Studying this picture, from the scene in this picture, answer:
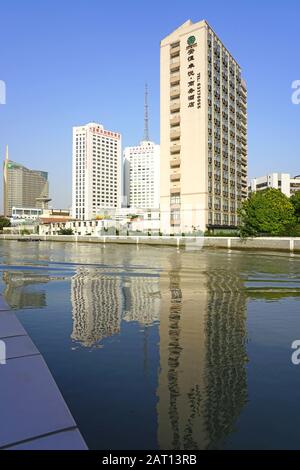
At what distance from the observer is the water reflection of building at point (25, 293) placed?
10.5m

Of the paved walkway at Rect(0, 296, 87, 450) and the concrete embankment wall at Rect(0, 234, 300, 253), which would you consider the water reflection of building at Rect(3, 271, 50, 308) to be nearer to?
the paved walkway at Rect(0, 296, 87, 450)

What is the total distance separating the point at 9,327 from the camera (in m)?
6.17

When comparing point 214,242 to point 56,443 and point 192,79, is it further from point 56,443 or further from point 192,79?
point 56,443

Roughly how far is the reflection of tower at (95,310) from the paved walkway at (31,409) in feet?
6.67

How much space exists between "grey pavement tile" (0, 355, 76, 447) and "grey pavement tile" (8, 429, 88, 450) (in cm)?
8

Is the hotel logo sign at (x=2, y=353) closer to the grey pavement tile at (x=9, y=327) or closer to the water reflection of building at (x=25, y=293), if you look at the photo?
the grey pavement tile at (x=9, y=327)

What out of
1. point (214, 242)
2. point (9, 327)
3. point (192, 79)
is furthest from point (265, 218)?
point (9, 327)

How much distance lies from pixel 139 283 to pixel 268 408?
37.2ft

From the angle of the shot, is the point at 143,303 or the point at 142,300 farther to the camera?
the point at 142,300

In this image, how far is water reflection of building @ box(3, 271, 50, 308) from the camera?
10497mm

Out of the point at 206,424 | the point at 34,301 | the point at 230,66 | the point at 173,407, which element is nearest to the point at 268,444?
the point at 206,424

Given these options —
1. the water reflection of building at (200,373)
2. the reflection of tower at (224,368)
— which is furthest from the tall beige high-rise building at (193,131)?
the water reflection of building at (200,373)

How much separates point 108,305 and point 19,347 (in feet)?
16.7
